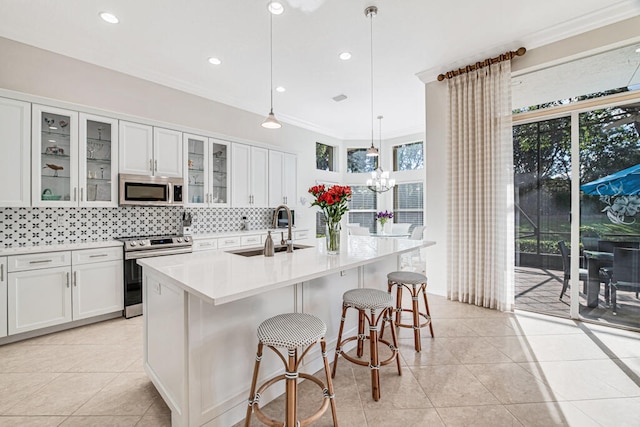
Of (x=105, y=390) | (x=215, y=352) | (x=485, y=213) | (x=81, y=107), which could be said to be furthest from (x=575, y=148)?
(x=81, y=107)

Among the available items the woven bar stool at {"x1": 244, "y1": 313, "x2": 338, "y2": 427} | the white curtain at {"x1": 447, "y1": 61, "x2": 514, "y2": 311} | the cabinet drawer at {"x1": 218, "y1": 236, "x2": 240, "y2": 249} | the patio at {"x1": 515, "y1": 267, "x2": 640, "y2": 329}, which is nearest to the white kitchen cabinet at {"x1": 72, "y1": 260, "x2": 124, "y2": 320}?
the cabinet drawer at {"x1": 218, "y1": 236, "x2": 240, "y2": 249}

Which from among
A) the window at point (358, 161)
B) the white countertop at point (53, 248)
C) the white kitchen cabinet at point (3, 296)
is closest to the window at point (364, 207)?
the window at point (358, 161)

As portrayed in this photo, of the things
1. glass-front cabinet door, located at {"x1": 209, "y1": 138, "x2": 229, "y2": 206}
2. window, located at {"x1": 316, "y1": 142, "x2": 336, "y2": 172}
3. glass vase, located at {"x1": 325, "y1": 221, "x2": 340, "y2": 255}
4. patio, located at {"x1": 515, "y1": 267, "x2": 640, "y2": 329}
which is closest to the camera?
glass vase, located at {"x1": 325, "y1": 221, "x2": 340, "y2": 255}

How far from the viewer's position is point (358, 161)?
7539 millimetres

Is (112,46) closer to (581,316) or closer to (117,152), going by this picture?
(117,152)

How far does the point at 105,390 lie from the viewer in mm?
2068

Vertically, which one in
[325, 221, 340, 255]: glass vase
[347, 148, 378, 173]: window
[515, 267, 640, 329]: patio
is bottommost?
[515, 267, 640, 329]: patio

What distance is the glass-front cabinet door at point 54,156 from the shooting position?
296 cm

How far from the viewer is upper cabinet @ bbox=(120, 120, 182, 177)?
3520mm

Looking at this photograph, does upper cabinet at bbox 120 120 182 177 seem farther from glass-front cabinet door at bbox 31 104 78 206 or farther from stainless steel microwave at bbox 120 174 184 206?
glass-front cabinet door at bbox 31 104 78 206

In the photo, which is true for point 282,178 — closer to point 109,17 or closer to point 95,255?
point 95,255

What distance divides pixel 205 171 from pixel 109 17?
1.99m

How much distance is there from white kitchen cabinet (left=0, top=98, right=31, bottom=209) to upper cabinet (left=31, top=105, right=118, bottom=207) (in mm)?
53

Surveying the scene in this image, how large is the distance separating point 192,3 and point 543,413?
426 cm
